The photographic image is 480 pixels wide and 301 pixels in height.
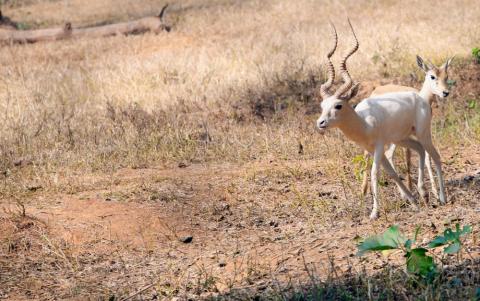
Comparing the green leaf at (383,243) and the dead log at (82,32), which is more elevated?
the dead log at (82,32)

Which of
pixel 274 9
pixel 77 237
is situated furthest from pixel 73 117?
pixel 274 9

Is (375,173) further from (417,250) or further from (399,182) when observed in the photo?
(417,250)

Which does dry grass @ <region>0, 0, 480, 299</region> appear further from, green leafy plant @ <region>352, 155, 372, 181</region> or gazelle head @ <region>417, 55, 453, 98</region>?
gazelle head @ <region>417, 55, 453, 98</region>

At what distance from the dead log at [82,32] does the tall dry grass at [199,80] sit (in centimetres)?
82

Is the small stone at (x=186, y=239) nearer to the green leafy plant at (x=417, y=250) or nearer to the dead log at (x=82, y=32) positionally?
the green leafy plant at (x=417, y=250)

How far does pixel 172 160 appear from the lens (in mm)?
11133

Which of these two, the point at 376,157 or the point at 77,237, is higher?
the point at 376,157

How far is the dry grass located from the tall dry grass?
0.04 metres

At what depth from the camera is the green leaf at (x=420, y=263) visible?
586 cm

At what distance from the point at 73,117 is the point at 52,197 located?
4.09 m

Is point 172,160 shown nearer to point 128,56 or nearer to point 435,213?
point 435,213

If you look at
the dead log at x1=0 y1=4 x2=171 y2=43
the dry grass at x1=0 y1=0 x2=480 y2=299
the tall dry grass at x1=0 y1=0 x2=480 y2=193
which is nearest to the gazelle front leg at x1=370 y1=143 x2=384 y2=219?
the dry grass at x1=0 y1=0 x2=480 y2=299

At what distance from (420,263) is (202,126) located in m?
7.39

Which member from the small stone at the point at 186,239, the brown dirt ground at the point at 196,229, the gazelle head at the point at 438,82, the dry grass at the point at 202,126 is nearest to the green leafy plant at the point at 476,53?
the dry grass at the point at 202,126
